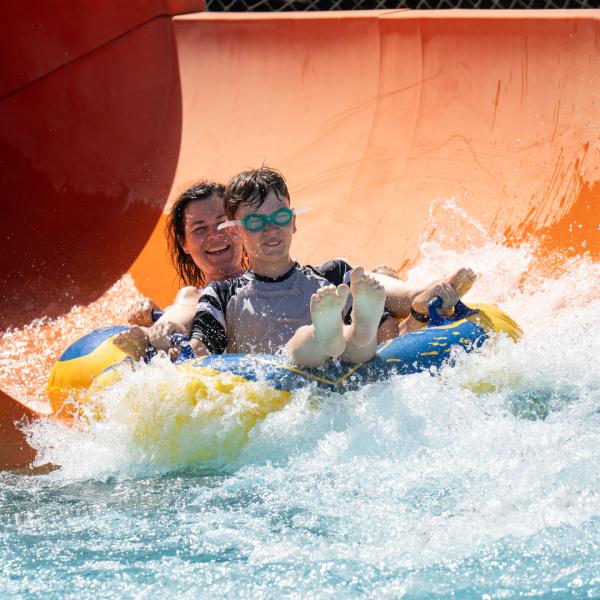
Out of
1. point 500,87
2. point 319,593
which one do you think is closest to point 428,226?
point 500,87

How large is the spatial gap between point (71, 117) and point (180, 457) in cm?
277

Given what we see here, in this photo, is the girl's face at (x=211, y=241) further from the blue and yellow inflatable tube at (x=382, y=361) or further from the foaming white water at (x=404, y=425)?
the foaming white water at (x=404, y=425)

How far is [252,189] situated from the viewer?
9.58 feet

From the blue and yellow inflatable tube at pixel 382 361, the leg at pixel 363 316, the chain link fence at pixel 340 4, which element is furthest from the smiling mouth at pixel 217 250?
the chain link fence at pixel 340 4

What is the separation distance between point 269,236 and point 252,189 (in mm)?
137

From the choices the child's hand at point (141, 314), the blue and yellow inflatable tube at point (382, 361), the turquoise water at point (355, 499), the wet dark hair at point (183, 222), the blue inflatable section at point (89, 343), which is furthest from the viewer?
the wet dark hair at point (183, 222)

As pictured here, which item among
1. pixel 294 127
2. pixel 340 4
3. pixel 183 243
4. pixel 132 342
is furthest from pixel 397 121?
pixel 132 342

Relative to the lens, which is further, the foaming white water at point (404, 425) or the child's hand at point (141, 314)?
the child's hand at point (141, 314)

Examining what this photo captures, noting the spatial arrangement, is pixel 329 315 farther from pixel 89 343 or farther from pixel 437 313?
pixel 89 343

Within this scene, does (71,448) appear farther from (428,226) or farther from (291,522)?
(428,226)

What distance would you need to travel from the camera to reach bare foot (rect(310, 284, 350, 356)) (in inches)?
97.9

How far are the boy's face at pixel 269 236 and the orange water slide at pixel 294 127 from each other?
1358 mm

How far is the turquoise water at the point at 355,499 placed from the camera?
1979 mm

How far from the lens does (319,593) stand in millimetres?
1925
